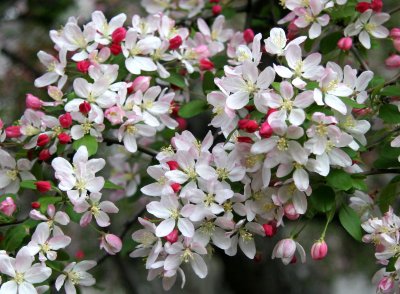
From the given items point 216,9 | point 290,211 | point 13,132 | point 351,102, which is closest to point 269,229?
point 290,211

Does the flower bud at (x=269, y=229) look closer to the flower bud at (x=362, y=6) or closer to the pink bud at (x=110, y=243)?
the pink bud at (x=110, y=243)

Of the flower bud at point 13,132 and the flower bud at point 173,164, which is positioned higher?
the flower bud at point 173,164

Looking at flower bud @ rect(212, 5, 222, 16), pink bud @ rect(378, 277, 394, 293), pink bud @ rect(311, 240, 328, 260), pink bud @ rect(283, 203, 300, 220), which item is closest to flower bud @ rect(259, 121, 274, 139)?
pink bud @ rect(283, 203, 300, 220)

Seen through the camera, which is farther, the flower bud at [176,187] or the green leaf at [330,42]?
the green leaf at [330,42]

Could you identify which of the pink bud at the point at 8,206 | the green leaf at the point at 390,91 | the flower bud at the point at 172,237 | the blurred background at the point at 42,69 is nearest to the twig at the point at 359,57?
the green leaf at the point at 390,91

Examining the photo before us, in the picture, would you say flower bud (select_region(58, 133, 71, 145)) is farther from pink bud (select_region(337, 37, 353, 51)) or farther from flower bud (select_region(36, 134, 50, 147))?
pink bud (select_region(337, 37, 353, 51))
